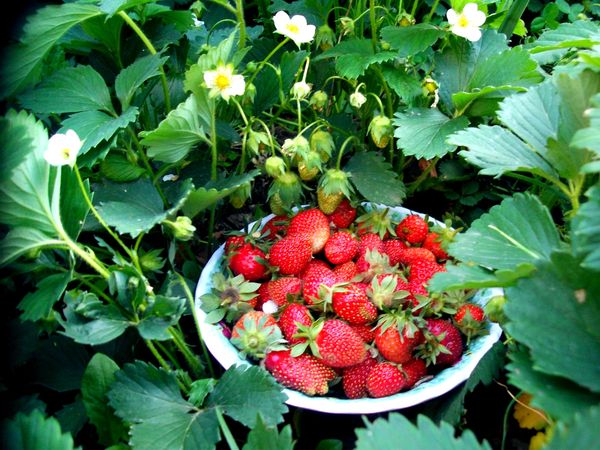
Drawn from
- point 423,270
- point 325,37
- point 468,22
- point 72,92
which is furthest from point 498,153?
point 72,92

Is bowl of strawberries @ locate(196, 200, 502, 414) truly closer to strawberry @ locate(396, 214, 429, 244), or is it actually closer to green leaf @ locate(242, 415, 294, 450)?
strawberry @ locate(396, 214, 429, 244)

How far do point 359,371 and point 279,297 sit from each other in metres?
0.15

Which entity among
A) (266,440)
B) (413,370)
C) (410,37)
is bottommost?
(413,370)

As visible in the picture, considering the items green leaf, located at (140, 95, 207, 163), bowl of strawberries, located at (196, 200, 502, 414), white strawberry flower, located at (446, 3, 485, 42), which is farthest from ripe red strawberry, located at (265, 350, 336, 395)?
white strawberry flower, located at (446, 3, 485, 42)

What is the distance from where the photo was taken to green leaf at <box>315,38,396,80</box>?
1.00m

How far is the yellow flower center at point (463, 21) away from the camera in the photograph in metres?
0.99

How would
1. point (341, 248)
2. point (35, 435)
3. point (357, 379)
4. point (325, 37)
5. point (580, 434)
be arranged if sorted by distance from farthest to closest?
point (325, 37) < point (341, 248) < point (357, 379) < point (35, 435) < point (580, 434)

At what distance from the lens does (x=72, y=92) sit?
976 millimetres

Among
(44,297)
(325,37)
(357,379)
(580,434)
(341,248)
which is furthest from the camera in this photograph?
(325,37)

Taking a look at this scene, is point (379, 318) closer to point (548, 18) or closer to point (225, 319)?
point (225, 319)

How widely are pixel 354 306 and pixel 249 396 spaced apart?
7.1 inches

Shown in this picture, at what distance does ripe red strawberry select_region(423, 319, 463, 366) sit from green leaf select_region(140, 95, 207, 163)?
0.42 metres

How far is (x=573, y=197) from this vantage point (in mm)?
723

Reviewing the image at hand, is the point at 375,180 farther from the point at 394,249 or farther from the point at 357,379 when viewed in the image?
the point at 357,379
